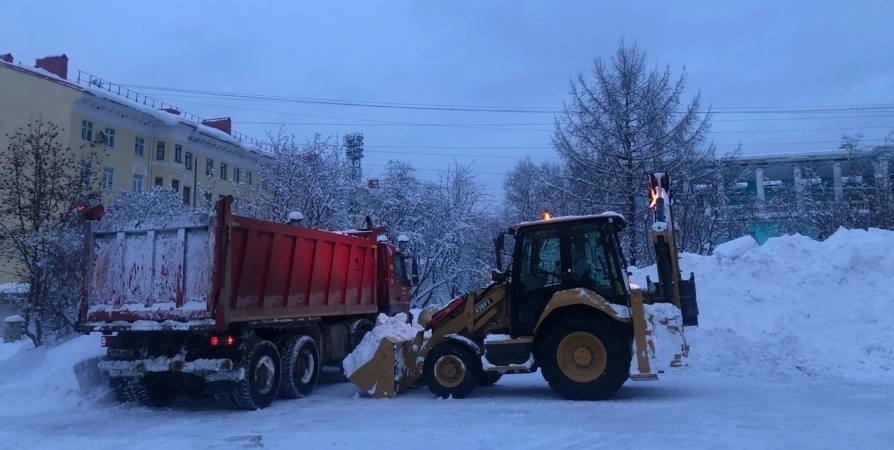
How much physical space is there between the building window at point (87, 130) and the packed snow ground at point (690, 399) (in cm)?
2620

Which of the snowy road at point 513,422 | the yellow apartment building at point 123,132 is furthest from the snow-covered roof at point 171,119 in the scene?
the snowy road at point 513,422

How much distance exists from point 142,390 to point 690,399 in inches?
304

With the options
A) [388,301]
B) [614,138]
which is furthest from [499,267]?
[614,138]

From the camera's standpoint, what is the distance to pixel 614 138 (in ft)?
70.6

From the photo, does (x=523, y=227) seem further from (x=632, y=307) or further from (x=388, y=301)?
(x=388, y=301)

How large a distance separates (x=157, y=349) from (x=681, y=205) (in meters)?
17.7

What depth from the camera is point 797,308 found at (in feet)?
43.4

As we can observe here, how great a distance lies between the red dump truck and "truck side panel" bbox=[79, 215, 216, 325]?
0.6 inches

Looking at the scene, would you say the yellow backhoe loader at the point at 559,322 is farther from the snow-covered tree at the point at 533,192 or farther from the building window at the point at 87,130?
the building window at the point at 87,130

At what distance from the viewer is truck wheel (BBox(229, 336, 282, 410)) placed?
950 centimetres

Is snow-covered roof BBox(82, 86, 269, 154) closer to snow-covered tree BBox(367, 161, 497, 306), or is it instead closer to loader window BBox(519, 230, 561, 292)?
snow-covered tree BBox(367, 161, 497, 306)

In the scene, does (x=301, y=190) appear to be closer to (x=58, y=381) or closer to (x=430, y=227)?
(x=430, y=227)

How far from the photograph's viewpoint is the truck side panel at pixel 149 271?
363 inches

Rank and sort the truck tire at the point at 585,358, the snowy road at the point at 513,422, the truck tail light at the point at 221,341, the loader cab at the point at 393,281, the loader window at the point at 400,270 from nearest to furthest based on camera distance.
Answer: the snowy road at the point at 513,422 < the truck tail light at the point at 221,341 < the truck tire at the point at 585,358 < the loader cab at the point at 393,281 < the loader window at the point at 400,270
